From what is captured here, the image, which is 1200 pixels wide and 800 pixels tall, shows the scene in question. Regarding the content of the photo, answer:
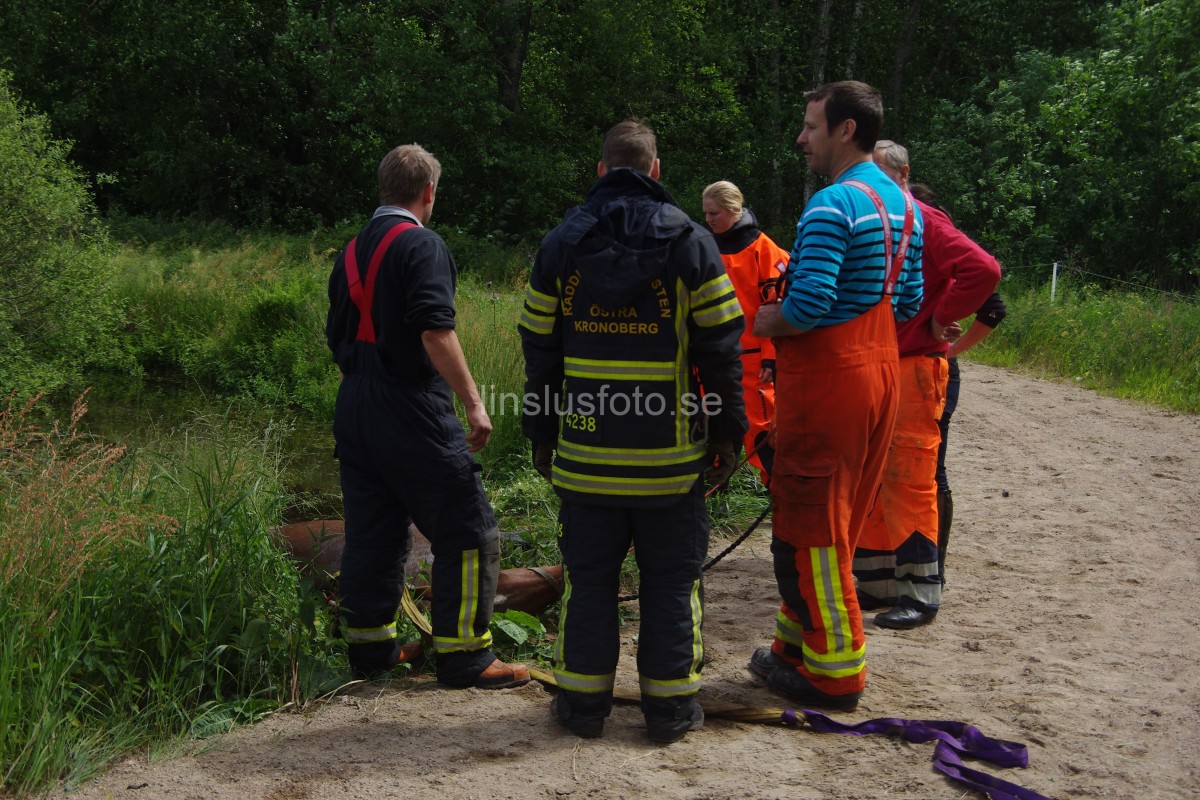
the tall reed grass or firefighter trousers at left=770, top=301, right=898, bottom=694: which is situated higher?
firefighter trousers at left=770, top=301, right=898, bottom=694

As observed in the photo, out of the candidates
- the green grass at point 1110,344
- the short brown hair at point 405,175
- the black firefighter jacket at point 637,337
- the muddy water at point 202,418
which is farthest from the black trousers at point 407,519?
the green grass at point 1110,344

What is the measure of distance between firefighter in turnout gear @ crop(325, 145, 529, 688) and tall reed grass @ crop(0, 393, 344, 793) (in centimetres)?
34

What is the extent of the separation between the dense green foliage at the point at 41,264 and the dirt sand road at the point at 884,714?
7799 mm

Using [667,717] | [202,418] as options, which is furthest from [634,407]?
[202,418]

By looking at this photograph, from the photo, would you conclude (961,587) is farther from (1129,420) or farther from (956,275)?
(1129,420)

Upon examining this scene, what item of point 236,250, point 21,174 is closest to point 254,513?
point 21,174

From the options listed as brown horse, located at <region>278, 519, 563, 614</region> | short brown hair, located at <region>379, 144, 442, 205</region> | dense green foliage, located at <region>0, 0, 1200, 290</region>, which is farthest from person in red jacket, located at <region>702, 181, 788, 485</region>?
dense green foliage, located at <region>0, 0, 1200, 290</region>

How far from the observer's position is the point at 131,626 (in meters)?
4.14

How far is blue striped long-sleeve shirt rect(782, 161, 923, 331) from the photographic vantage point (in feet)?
12.6

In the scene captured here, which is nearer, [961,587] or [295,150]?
[961,587]

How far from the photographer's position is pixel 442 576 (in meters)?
4.30

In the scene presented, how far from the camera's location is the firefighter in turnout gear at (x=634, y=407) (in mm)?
3654

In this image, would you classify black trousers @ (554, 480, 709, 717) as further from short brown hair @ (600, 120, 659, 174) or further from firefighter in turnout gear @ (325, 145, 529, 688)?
short brown hair @ (600, 120, 659, 174)

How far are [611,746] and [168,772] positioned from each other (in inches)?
59.0
